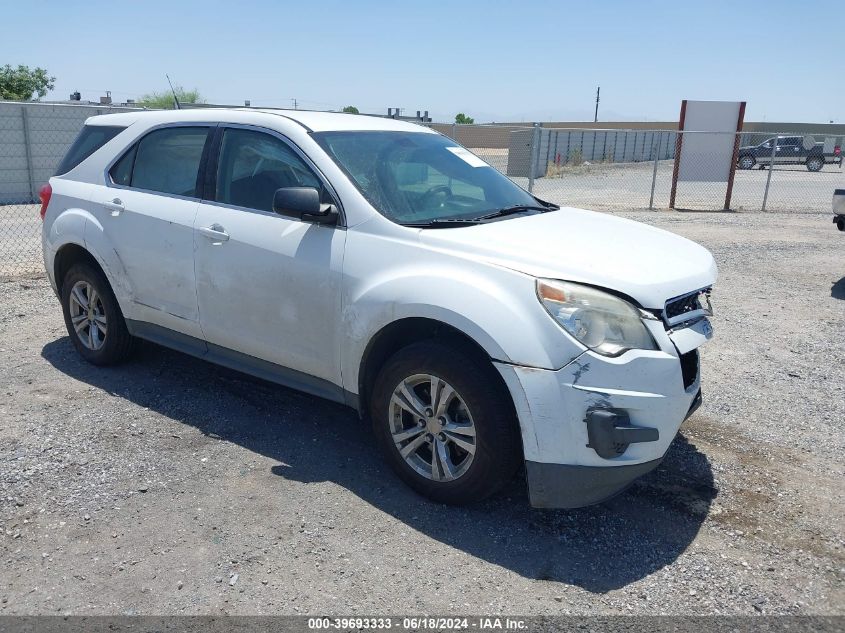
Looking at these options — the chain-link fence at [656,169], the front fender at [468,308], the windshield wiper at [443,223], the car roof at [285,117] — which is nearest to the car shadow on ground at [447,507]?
the front fender at [468,308]

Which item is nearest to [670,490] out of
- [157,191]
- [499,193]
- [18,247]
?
[499,193]

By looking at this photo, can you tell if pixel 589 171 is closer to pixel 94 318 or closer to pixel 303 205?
pixel 94 318

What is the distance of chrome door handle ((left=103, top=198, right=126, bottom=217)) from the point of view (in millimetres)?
4934

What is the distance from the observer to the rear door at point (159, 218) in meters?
4.57

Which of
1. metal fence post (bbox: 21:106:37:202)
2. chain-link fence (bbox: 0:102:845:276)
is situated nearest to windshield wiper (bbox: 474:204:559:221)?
chain-link fence (bbox: 0:102:845:276)

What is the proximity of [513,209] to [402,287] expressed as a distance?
1.20 m

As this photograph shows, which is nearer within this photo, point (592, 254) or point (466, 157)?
point (592, 254)

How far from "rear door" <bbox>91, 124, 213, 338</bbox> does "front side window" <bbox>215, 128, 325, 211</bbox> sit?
24 centimetres

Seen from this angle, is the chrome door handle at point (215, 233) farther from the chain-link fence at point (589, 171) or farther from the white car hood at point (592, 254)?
the chain-link fence at point (589, 171)

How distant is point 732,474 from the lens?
13.4 ft

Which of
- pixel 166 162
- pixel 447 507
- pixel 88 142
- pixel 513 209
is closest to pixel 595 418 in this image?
pixel 447 507

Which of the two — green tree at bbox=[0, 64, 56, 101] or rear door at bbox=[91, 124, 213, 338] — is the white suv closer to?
rear door at bbox=[91, 124, 213, 338]

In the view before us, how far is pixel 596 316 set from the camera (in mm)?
3189

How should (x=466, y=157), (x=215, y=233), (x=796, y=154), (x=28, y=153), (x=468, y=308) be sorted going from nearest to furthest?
(x=468, y=308) < (x=215, y=233) < (x=466, y=157) < (x=28, y=153) < (x=796, y=154)
